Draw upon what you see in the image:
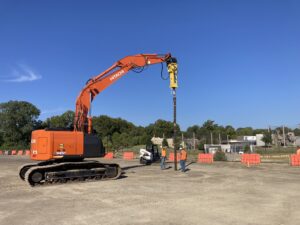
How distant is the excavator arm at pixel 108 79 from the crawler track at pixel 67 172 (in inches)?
80.6

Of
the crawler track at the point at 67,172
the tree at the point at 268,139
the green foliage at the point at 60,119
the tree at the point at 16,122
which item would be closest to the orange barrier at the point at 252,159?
the crawler track at the point at 67,172

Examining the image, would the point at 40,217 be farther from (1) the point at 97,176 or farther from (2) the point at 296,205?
(1) the point at 97,176

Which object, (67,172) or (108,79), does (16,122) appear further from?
(67,172)

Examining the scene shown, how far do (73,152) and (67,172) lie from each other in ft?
3.51

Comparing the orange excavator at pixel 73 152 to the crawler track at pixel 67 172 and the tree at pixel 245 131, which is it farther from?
the tree at pixel 245 131

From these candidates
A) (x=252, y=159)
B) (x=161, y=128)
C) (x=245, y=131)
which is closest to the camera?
(x=252, y=159)

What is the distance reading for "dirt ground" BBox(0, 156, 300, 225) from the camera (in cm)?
997

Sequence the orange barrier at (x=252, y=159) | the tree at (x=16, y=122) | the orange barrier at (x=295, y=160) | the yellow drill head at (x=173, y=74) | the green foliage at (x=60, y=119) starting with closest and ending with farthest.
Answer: the yellow drill head at (x=173, y=74) < the orange barrier at (x=295, y=160) < the orange barrier at (x=252, y=159) < the tree at (x=16, y=122) < the green foliage at (x=60, y=119)

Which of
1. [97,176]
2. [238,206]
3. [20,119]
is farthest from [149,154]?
[20,119]

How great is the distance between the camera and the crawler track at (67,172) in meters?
17.8

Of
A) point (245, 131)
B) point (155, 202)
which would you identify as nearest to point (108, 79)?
point (155, 202)

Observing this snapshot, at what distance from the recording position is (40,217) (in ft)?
34.0

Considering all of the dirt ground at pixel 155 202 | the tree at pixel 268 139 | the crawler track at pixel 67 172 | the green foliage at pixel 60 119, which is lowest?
the dirt ground at pixel 155 202

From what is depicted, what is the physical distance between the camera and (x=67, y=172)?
1834cm
